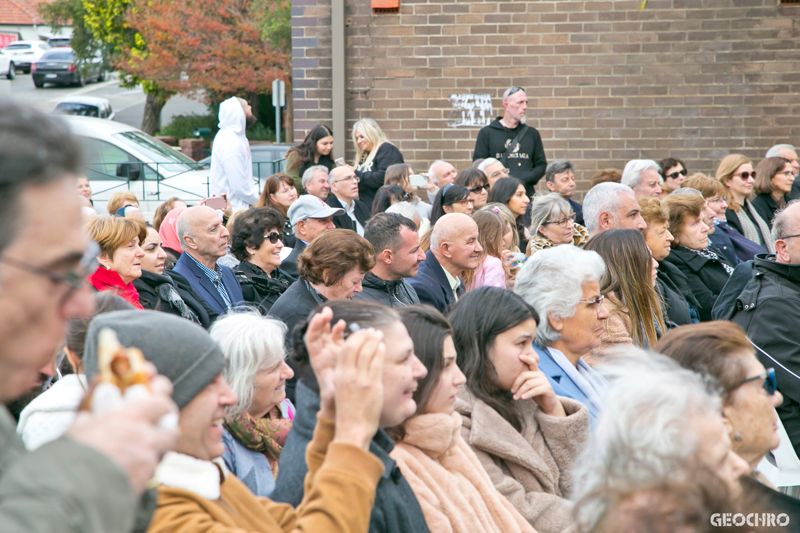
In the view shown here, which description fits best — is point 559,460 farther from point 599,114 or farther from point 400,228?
point 599,114

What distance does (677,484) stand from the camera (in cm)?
157

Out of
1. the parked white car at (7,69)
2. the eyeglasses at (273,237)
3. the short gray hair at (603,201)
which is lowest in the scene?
the eyeglasses at (273,237)

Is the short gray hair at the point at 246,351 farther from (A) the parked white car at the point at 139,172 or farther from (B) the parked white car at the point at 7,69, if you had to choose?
(A) the parked white car at the point at 139,172

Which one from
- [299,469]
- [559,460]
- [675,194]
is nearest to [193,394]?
[299,469]

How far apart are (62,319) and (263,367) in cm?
186

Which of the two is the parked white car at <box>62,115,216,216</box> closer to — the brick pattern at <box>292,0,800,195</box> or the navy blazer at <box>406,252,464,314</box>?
the brick pattern at <box>292,0,800,195</box>

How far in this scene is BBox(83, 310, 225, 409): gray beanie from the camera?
1.69 m

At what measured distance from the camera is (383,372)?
2207mm

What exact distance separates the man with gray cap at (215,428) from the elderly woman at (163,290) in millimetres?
3015

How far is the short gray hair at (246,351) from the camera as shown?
2.91m

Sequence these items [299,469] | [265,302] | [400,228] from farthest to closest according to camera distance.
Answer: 1. [265,302]
2. [400,228]
3. [299,469]

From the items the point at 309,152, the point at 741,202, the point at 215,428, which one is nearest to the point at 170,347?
the point at 215,428

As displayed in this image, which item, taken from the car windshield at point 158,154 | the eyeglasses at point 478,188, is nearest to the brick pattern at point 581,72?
the car windshield at point 158,154

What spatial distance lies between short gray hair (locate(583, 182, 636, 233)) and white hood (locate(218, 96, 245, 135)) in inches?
167
